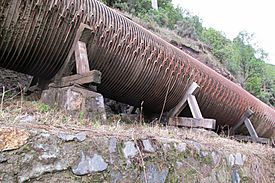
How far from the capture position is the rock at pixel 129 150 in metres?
2.74

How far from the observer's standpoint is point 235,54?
17.2 metres

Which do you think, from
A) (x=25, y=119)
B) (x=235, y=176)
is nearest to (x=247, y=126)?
(x=235, y=176)

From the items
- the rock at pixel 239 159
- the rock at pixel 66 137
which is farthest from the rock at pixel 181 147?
the rock at pixel 66 137

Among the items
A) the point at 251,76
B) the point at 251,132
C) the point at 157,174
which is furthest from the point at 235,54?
the point at 157,174

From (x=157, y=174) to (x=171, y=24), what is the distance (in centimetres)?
1371

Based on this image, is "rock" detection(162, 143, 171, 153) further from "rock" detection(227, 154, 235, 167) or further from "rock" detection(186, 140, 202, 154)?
"rock" detection(227, 154, 235, 167)

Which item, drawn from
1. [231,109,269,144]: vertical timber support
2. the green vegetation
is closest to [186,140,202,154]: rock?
[231,109,269,144]: vertical timber support

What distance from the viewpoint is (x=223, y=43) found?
18.7 meters

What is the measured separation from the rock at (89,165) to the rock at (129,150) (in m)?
0.22

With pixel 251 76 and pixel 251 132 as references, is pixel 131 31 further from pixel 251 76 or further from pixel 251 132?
pixel 251 76

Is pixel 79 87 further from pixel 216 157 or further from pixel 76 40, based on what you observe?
pixel 216 157

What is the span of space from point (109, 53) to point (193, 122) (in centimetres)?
209

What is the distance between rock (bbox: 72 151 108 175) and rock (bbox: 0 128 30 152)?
0.40m

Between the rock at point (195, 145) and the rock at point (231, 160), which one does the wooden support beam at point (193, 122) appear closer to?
the rock at point (231, 160)
